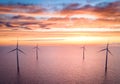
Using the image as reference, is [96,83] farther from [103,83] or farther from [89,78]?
[89,78]

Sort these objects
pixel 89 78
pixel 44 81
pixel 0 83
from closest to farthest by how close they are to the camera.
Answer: pixel 0 83, pixel 44 81, pixel 89 78

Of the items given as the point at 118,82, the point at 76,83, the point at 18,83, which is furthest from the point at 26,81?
the point at 118,82

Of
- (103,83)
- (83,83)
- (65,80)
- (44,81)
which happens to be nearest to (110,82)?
(103,83)

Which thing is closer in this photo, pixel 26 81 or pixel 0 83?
pixel 0 83

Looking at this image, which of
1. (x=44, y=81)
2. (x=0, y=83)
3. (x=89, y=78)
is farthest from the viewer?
(x=89, y=78)

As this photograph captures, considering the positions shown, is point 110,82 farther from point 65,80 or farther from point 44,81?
point 44,81

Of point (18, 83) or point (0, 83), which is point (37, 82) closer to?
point (18, 83)

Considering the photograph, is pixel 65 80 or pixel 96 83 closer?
pixel 96 83

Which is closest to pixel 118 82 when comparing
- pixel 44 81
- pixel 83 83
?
pixel 83 83
